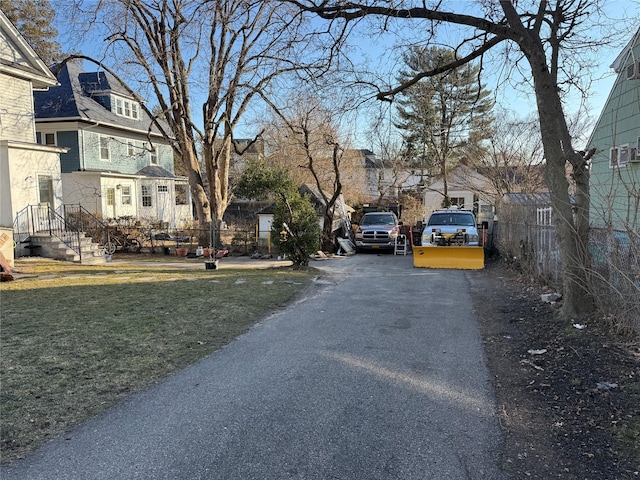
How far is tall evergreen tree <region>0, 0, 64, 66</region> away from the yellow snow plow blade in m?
31.4

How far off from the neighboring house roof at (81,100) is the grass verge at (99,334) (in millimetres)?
17264

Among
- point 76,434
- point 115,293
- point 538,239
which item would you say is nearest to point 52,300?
point 115,293

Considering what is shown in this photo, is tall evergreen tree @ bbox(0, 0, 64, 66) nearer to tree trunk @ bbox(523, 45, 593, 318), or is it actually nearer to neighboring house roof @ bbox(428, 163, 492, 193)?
neighboring house roof @ bbox(428, 163, 492, 193)

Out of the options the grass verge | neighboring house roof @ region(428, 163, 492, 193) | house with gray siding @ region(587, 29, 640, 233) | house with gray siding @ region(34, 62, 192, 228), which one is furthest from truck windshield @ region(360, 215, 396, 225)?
neighboring house roof @ region(428, 163, 492, 193)

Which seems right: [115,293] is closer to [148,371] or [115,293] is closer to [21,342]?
[21,342]

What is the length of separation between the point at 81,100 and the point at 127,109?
410cm

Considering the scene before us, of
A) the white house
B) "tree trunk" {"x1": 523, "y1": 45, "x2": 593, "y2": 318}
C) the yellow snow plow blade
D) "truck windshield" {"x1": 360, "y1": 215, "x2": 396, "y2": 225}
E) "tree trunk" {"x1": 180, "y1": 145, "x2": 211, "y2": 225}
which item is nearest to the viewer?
"tree trunk" {"x1": 523, "y1": 45, "x2": 593, "y2": 318}

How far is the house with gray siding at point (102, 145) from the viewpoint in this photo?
1051 inches

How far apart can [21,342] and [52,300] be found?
3496mm

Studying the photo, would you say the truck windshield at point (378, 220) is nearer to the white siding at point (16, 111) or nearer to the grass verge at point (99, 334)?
the grass verge at point (99, 334)

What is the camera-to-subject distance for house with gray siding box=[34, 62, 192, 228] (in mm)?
26688

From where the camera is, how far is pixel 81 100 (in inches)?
1093

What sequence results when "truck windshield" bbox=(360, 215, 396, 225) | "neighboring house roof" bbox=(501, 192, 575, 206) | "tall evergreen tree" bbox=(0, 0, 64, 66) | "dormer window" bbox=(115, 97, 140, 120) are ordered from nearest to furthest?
"neighboring house roof" bbox=(501, 192, 575, 206) < "truck windshield" bbox=(360, 215, 396, 225) < "dormer window" bbox=(115, 97, 140, 120) < "tall evergreen tree" bbox=(0, 0, 64, 66)

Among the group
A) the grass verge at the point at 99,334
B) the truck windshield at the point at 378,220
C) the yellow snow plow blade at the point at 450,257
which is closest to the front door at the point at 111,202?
the truck windshield at the point at 378,220
